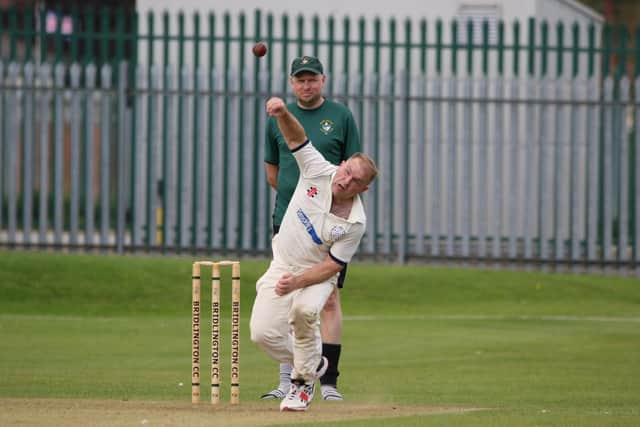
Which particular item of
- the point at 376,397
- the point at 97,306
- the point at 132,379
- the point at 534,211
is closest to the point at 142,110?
the point at 97,306

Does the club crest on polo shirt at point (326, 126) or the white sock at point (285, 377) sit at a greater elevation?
the club crest on polo shirt at point (326, 126)

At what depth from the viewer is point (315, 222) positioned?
866 centimetres

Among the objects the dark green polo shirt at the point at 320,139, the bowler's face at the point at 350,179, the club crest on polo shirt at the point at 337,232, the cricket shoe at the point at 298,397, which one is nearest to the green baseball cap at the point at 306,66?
the dark green polo shirt at the point at 320,139

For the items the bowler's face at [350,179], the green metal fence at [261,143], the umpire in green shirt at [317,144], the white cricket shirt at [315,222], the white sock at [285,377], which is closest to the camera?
the bowler's face at [350,179]

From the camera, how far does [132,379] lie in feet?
35.1

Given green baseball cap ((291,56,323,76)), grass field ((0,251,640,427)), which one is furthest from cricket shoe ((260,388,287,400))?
green baseball cap ((291,56,323,76))

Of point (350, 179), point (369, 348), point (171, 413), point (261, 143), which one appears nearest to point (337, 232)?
point (350, 179)

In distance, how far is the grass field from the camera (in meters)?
8.68

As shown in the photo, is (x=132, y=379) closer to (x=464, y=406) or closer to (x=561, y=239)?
(x=464, y=406)

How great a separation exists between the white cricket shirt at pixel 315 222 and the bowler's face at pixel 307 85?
99 cm

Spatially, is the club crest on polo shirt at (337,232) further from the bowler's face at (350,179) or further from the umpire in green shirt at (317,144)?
the umpire in green shirt at (317,144)

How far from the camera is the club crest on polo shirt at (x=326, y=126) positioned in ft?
32.2

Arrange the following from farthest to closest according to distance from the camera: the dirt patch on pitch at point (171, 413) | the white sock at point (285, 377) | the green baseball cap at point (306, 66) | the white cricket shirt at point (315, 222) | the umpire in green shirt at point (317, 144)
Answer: the white sock at point (285, 377) < the umpire in green shirt at point (317, 144) < the green baseball cap at point (306, 66) < the white cricket shirt at point (315, 222) < the dirt patch on pitch at point (171, 413)

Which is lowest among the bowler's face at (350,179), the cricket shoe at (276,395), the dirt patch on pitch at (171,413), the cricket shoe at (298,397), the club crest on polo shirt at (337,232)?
the cricket shoe at (276,395)
